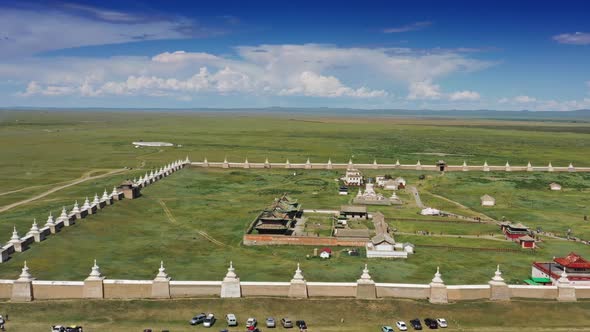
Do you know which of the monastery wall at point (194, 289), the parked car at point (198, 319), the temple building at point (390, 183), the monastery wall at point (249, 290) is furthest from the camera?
the temple building at point (390, 183)

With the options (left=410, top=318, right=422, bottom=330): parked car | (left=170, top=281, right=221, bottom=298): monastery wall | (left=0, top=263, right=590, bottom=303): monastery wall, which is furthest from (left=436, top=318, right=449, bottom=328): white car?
(left=170, top=281, right=221, bottom=298): monastery wall

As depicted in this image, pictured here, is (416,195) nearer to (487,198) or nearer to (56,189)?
(487,198)

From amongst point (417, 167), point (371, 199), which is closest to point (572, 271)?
point (371, 199)

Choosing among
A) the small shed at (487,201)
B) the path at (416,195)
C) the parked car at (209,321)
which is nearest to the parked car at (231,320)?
the parked car at (209,321)

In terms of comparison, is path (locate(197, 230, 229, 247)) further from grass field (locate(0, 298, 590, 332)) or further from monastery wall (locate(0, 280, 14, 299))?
monastery wall (locate(0, 280, 14, 299))

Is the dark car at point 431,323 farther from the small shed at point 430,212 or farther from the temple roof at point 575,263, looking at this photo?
the small shed at point 430,212

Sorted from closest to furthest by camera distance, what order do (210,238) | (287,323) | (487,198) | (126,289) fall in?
(287,323)
(126,289)
(210,238)
(487,198)

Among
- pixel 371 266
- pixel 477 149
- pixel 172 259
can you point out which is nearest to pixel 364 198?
pixel 371 266
